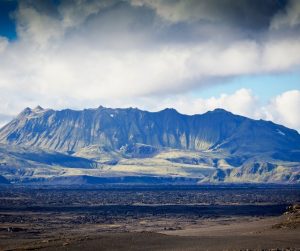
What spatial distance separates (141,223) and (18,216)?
28455 mm

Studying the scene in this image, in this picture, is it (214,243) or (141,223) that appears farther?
(141,223)

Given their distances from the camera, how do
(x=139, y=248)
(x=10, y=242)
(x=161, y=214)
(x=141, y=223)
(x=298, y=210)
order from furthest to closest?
(x=161, y=214) → (x=141, y=223) → (x=298, y=210) → (x=10, y=242) → (x=139, y=248)

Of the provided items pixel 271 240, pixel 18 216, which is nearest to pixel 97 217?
pixel 18 216

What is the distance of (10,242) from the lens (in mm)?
72312

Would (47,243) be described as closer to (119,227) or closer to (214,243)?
(214,243)

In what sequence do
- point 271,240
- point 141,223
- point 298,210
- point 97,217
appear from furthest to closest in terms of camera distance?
point 97,217, point 141,223, point 298,210, point 271,240

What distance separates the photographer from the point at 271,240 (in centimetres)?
6488

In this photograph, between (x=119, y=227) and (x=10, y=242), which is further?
(x=119, y=227)

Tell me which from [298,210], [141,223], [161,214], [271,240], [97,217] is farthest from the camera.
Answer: [161,214]

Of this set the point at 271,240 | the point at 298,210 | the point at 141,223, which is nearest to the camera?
the point at 271,240

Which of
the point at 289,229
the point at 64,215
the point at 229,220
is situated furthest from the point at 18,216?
the point at 289,229

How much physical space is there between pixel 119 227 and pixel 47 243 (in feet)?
102

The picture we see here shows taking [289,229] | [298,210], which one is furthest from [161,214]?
[289,229]

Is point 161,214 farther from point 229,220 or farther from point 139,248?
point 139,248
